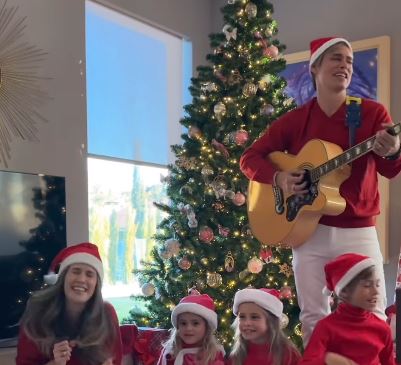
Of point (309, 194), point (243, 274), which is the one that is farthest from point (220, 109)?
point (309, 194)

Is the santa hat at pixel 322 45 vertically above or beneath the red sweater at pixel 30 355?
above

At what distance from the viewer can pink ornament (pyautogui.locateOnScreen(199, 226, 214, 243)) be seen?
3377mm

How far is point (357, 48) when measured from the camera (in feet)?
14.5

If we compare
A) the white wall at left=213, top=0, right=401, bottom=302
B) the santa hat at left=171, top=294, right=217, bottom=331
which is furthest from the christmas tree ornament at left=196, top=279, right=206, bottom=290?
the white wall at left=213, top=0, right=401, bottom=302

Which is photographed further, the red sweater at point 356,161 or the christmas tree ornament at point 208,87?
the christmas tree ornament at point 208,87

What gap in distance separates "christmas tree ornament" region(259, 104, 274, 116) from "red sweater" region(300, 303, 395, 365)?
1.46m

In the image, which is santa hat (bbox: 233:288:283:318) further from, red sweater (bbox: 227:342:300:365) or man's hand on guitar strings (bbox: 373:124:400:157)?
man's hand on guitar strings (bbox: 373:124:400:157)

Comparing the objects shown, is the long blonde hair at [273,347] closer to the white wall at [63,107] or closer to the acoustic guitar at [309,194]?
the acoustic guitar at [309,194]

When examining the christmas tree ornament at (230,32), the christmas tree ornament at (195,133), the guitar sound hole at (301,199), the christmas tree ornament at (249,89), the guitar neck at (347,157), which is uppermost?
the christmas tree ornament at (230,32)

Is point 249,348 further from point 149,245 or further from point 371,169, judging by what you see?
point 149,245

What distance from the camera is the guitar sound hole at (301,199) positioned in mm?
2360

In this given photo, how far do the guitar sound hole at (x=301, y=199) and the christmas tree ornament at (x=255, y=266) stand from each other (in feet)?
2.73

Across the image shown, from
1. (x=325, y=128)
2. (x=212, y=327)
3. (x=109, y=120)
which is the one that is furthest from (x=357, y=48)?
(x=212, y=327)

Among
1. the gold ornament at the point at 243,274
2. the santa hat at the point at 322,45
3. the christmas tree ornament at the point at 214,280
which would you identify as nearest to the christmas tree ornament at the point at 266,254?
the gold ornament at the point at 243,274
